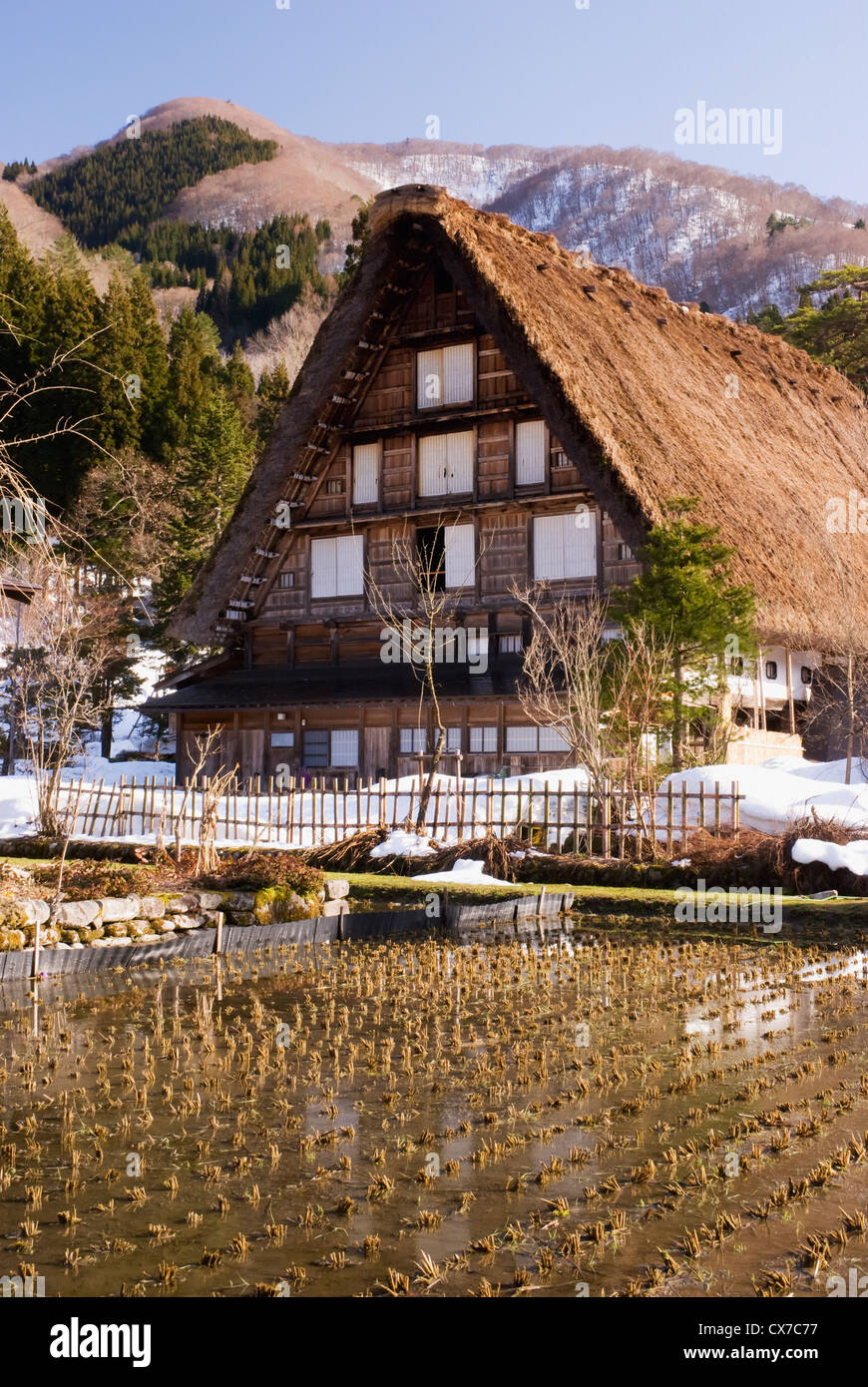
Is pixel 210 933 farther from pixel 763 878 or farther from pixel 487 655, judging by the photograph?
pixel 487 655

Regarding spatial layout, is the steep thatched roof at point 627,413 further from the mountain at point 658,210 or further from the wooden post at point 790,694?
the mountain at point 658,210

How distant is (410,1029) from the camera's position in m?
8.27

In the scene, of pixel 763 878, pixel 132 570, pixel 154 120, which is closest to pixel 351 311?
pixel 132 570

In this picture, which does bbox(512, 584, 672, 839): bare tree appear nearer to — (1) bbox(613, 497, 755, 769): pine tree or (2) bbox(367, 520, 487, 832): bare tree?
(1) bbox(613, 497, 755, 769): pine tree

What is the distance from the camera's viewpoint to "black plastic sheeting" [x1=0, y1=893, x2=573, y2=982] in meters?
10.5

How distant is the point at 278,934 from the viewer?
41.2 ft

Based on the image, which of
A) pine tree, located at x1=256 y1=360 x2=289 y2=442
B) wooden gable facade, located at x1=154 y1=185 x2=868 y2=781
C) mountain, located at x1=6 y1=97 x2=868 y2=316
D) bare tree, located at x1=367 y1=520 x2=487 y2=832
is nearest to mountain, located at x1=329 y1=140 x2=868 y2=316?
mountain, located at x1=6 y1=97 x2=868 y2=316

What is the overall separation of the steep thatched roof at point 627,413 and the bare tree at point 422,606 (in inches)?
139

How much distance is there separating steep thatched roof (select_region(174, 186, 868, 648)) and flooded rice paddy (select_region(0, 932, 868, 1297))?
46.8ft

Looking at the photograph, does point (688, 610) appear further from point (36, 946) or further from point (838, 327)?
point (838, 327)

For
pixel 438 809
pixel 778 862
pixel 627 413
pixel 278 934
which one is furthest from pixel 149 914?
pixel 627 413

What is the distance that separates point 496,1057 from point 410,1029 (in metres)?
1.01

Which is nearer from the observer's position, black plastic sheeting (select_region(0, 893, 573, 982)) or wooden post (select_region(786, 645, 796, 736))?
black plastic sheeting (select_region(0, 893, 573, 982))

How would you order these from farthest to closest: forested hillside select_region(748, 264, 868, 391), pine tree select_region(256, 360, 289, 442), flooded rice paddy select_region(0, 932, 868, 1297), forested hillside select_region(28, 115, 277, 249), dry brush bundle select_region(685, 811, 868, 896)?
forested hillside select_region(28, 115, 277, 249) < pine tree select_region(256, 360, 289, 442) < forested hillside select_region(748, 264, 868, 391) < dry brush bundle select_region(685, 811, 868, 896) < flooded rice paddy select_region(0, 932, 868, 1297)
